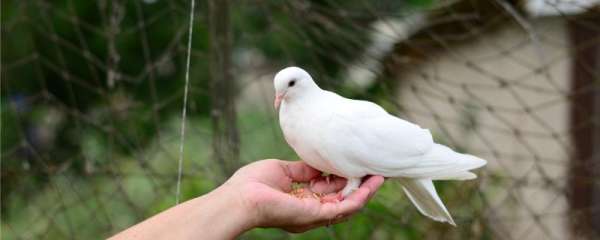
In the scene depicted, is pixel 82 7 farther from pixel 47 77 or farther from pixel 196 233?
pixel 196 233

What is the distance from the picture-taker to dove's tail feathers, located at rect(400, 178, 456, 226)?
1.37 m

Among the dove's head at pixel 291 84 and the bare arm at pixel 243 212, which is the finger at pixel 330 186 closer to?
the bare arm at pixel 243 212

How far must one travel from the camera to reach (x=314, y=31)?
2.05 metres

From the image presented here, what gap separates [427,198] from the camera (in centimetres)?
140

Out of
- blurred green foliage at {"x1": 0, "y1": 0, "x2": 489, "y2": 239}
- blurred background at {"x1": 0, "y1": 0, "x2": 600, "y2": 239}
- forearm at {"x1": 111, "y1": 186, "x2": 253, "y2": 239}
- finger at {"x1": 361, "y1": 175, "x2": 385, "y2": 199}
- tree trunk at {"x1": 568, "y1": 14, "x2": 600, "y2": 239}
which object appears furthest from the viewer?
tree trunk at {"x1": 568, "y1": 14, "x2": 600, "y2": 239}

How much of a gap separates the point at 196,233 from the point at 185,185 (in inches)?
52.4

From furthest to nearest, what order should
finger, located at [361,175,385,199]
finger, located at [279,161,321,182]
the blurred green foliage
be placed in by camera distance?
1. the blurred green foliage
2. finger, located at [279,161,321,182]
3. finger, located at [361,175,385,199]

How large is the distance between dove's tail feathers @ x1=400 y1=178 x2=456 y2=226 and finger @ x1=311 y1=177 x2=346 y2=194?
0.34 ft

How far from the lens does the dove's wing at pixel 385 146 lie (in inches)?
49.8

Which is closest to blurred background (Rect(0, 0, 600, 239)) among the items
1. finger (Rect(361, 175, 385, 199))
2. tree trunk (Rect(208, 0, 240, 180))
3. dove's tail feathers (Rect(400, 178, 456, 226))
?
tree trunk (Rect(208, 0, 240, 180))

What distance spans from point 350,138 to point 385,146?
7 cm

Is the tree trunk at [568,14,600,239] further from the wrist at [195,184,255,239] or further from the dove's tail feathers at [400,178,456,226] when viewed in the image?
the wrist at [195,184,255,239]

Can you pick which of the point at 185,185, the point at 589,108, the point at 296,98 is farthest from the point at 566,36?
the point at 296,98

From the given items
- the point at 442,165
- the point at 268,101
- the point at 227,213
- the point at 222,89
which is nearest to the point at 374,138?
the point at 442,165
